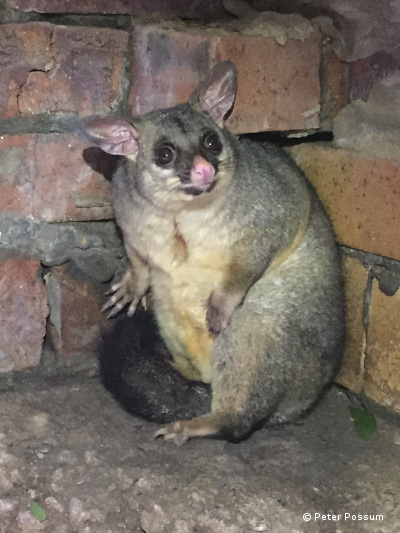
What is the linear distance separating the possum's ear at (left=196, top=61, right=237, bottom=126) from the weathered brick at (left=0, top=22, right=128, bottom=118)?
26 cm

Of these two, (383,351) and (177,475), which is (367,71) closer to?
(383,351)

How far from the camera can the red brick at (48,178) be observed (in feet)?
6.05

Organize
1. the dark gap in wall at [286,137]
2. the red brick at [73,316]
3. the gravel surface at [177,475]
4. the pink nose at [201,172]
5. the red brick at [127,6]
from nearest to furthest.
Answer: the gravel surface at [177,475] < the pink nose at [201,172] < the red brick at [127,6] < the red brick at [73,316] < the dark gap in wall at [286,137]

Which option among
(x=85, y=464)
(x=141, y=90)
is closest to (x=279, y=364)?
(x=85, y=464)

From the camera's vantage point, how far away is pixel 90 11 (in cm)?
180

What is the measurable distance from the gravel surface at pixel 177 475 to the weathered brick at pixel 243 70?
0.92 metres

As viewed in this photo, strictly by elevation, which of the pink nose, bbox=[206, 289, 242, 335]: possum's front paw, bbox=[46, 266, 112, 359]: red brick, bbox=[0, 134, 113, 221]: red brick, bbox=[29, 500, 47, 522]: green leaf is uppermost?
the pink nose

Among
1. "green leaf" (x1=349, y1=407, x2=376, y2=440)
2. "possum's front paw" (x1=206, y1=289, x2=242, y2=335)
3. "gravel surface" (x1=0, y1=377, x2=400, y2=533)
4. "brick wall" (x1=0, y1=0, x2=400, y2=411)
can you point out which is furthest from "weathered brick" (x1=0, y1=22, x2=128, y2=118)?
"green leaf" (x1=349, y1=407, x2=376, y2=440)

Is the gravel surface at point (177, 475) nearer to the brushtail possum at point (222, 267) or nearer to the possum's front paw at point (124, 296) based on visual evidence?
the brushtail possum at point (222, 267)

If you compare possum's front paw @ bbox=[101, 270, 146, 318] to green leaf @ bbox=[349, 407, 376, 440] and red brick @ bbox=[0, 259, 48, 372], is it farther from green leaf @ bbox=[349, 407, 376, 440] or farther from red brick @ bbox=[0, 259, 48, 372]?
green leaf @ bbox=[349, 407, 376, 440]

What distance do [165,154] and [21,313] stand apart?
66cm

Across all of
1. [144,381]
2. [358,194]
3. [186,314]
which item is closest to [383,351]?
[358,194]

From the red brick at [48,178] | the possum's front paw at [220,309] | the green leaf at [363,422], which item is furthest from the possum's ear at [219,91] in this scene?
the green leaf at [363,422]

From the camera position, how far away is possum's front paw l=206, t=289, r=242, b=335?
183 centimetres
